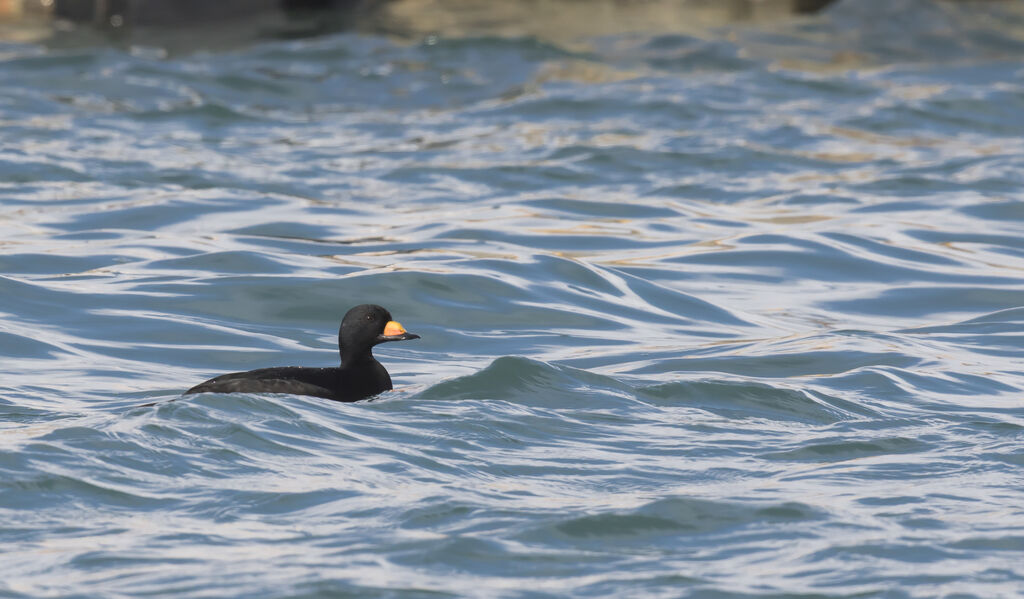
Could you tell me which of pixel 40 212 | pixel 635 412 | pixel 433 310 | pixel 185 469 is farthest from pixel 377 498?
pixel 40 212

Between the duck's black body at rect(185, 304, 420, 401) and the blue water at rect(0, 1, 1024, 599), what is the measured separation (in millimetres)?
175

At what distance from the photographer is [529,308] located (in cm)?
1088

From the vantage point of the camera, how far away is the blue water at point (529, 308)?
19.1 ft

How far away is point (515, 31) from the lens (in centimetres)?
2231

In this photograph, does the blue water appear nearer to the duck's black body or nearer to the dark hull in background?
the duck's black body

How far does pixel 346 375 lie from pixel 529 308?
2.93 meters

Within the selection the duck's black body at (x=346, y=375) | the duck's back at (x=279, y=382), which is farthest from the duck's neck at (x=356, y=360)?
the duck's back at (x=279, y=382)

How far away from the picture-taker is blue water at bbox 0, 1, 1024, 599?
19.1 ft

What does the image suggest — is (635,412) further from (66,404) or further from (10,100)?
(10,100)

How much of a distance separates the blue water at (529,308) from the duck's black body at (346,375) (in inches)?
6.9

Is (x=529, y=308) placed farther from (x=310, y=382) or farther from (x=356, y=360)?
(x=310, y=382)

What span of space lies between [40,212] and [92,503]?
26.7 ft

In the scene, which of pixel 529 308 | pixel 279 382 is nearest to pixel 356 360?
pixel 279 382

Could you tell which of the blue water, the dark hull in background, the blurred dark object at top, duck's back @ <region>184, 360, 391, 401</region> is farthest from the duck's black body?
the blurred dark object at top
